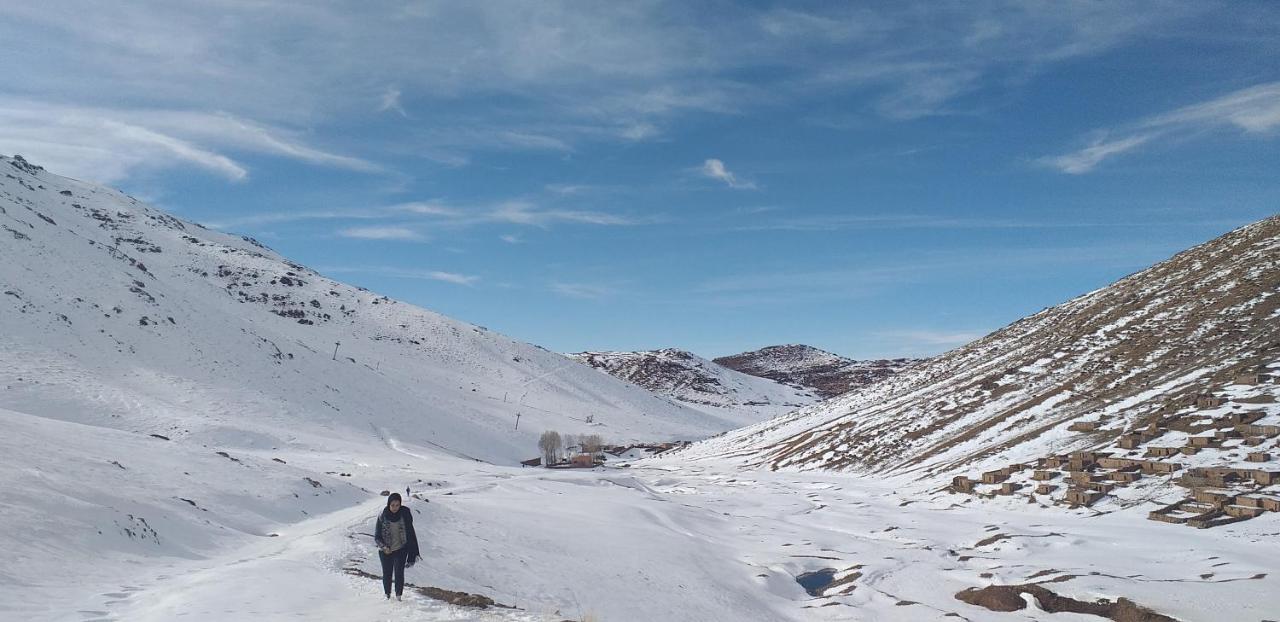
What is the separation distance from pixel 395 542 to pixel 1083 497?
93.1ft

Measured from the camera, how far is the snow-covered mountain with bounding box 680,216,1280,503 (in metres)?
31.3

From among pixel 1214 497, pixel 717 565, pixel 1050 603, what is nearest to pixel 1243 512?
pixel 1214 497

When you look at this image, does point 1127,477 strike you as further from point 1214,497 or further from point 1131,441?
point 1214,497

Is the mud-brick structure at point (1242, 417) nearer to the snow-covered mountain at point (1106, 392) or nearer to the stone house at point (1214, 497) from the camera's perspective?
the snow-covered mountain at point (1106, 392)

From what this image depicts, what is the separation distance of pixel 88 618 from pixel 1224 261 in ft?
217

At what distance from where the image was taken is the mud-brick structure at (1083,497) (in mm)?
28609

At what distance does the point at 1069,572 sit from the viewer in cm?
1930

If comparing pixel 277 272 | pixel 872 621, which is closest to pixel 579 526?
pixel 872 621

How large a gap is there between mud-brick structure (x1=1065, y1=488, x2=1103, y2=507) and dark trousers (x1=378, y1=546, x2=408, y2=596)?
2794 centimetres

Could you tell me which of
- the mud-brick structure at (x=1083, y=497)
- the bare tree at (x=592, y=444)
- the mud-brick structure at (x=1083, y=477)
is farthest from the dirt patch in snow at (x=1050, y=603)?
the bare tree at (x=592, y=444)

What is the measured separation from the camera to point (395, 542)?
39.0ft

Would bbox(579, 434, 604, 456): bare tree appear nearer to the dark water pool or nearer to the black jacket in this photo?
the dark water pool

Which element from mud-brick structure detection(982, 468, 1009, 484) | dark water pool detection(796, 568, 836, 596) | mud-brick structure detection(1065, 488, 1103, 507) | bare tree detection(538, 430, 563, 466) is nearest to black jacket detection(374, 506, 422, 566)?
dark water pool detection(796, 568, 836, 596)

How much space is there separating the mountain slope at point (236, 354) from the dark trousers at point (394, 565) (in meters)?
44.6
